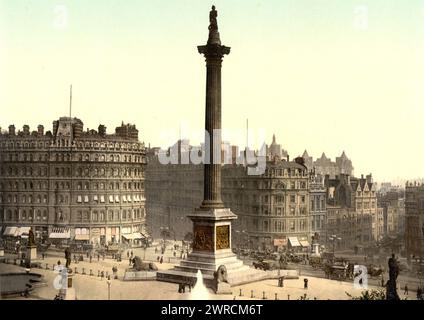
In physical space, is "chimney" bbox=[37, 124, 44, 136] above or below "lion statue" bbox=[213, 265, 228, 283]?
above

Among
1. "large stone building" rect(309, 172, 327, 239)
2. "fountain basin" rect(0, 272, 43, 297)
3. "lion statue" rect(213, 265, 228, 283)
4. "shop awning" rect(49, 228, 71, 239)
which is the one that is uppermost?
"large stone building" rect(309, 172, 327, 239)

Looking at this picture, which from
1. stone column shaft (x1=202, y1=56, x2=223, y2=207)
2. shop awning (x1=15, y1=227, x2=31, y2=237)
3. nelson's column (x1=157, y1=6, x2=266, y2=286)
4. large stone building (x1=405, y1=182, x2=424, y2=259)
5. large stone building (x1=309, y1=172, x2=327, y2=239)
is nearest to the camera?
nelson's column (x1=157, y1=6, x2=266, y2=286)

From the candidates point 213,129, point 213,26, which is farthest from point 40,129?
point 213,129

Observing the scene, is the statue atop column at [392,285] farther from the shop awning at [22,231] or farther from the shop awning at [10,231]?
the shop awning at [10,231]

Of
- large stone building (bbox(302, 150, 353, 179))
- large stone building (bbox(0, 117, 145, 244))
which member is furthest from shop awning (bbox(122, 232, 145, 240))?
large stone building (bbox(302, 150, 353, 179))

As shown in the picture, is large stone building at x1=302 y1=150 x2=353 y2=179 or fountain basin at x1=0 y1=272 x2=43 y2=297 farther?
large stone building at x1=302 y1=150 x2=353 y2=179

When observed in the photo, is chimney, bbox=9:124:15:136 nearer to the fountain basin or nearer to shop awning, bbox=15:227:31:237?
shop awning, bbox=15:227:31:237
